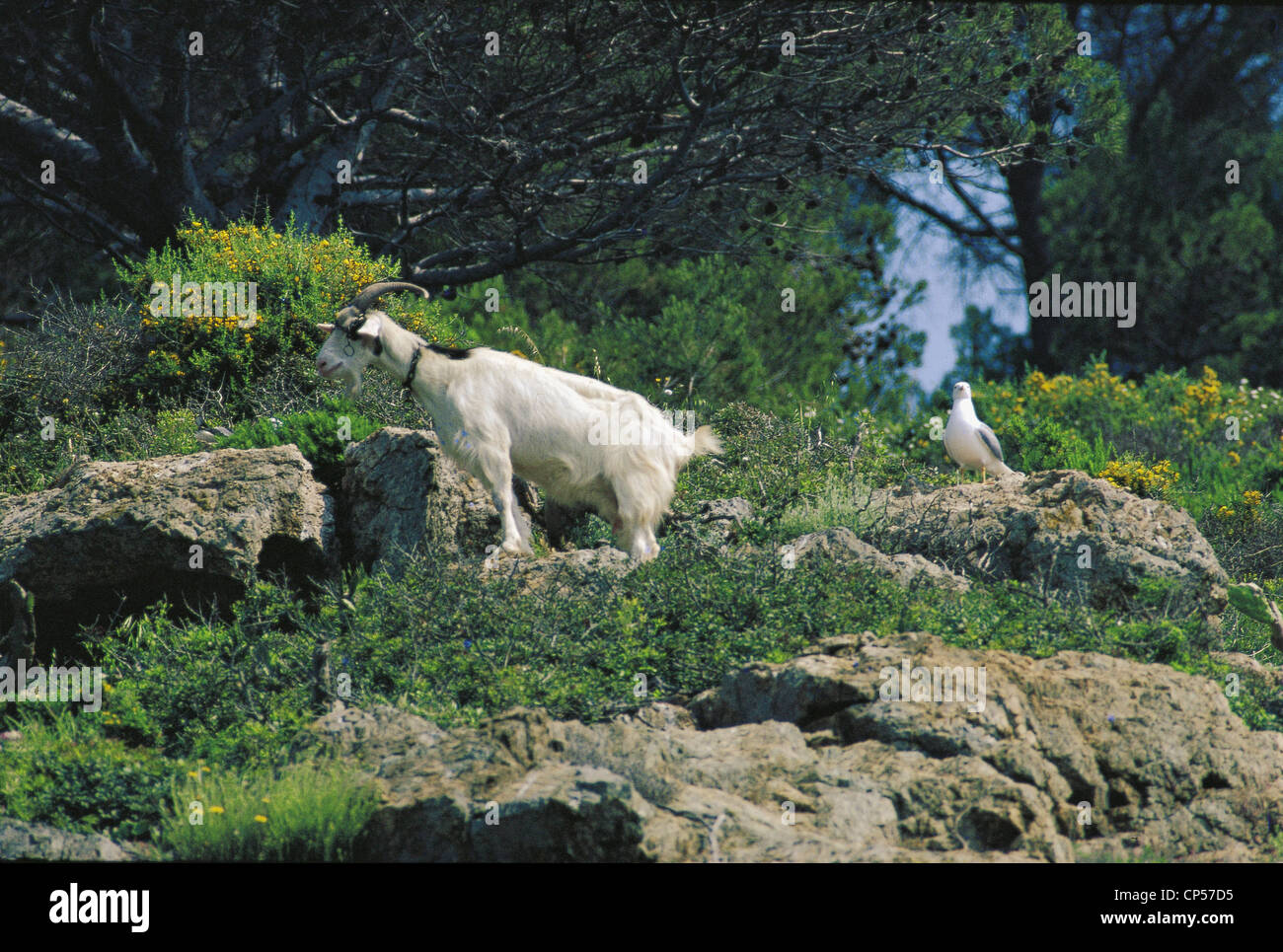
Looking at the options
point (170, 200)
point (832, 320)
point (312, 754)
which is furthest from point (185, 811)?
point (832, 320)

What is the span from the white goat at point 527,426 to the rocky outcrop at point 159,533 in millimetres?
898

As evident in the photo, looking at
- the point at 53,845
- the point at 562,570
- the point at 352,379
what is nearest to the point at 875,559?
the point at 562,570

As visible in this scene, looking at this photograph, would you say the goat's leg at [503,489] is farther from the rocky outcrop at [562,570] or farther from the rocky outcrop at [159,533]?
the rocky outcrop at [159,533]

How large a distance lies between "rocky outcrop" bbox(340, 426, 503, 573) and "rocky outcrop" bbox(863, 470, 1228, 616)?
265cm

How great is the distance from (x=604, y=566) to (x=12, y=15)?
7.93m

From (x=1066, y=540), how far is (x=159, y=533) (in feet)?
17.6

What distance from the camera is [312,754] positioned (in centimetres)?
557

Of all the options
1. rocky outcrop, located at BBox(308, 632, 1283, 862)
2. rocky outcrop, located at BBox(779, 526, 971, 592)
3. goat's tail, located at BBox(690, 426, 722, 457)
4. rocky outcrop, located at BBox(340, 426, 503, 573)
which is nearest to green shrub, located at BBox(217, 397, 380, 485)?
rocky outcrop, located at BBox(340, 426, 503, 573)

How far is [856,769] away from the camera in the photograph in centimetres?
545

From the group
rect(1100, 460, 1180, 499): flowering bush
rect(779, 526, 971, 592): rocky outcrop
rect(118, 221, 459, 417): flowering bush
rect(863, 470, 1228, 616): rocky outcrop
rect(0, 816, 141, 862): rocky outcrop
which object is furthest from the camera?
rect(1100, 460, 1180, 499): flowering bush

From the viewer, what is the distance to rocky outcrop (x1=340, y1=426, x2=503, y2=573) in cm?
797

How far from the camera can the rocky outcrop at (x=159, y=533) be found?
7.50 meters

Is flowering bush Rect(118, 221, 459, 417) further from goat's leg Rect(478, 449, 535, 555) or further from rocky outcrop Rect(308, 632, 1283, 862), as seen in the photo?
rocky outcrop Rect(308, 632, 1283, 862)

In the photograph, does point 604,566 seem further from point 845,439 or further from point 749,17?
point 749,17
